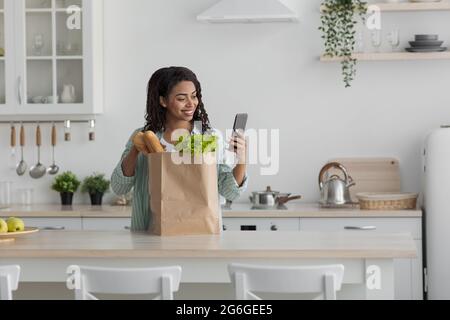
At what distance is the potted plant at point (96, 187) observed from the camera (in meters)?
5.85

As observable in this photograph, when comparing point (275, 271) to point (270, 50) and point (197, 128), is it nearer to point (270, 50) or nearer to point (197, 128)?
point (197, 128)

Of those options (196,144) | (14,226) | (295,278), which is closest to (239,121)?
(196,144)

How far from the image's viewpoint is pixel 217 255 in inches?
131

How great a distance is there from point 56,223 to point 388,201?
1.89m

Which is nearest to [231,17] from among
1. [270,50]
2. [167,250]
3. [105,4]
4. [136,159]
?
[270,50]

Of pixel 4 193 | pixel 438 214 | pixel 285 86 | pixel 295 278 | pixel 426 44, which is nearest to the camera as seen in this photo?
pixel 295 278

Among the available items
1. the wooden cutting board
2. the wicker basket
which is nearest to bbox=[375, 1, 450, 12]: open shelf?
the wooden cutting board

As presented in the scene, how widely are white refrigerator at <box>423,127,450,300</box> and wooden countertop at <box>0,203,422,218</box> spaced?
112 mm

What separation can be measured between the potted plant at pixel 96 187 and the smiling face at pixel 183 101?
77.8 inches

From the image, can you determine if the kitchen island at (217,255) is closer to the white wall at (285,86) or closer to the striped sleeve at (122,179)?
the striped sleeve at (122,179)

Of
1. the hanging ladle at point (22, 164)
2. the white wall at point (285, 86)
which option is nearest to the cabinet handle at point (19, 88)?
the hanging ladle at point (22, 164)

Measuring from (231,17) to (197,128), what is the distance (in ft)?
5.27

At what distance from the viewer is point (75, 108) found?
5.71 m

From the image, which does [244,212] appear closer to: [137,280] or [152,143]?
[152,143]
